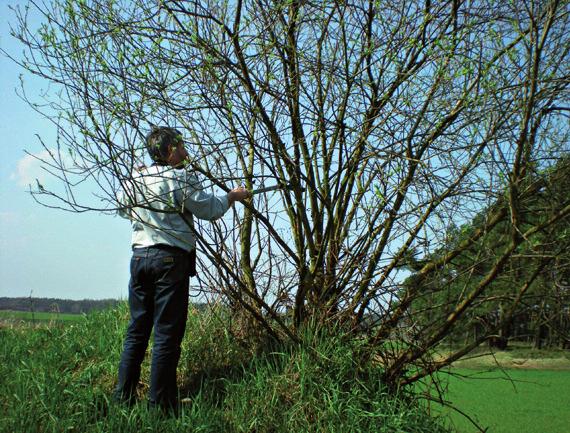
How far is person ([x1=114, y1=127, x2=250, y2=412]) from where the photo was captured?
3609mm

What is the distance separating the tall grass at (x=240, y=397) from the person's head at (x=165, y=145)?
4.65 feet

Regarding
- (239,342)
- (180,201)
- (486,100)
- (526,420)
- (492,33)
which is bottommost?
(526,420)

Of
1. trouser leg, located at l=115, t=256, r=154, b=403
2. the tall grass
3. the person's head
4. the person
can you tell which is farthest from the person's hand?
the tall grass

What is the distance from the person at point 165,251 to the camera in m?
3.61

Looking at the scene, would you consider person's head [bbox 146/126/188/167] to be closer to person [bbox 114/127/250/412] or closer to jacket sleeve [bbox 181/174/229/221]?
person [bbox 114/127/250/412]

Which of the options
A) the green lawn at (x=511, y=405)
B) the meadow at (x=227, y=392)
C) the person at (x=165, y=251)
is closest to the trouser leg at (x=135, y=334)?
the person at (x=165, y=251)

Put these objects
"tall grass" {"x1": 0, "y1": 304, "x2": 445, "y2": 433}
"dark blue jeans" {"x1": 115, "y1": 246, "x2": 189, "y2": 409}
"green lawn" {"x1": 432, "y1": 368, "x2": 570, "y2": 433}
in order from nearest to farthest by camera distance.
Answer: "tall grass" {"x1": 0, "y1": 304, "x2": 445, "y2": 433}, "dark blue jeans" {"x1": 115, "y1": 246, "x2": 189, "y2": 409}, "green lawn" {"x1": 432, "y1": 368, "x2": 570, "y2": 433}

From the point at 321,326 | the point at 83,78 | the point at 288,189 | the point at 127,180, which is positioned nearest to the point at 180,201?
the point at 127,180

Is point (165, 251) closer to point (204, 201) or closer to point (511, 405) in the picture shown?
point (204, 201)

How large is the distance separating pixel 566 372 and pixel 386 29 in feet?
36.7

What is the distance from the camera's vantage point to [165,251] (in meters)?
3.76

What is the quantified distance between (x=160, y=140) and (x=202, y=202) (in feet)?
1.64

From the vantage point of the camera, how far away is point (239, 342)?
4.26m

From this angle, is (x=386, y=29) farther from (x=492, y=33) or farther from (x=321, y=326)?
(x=321, y=326)
